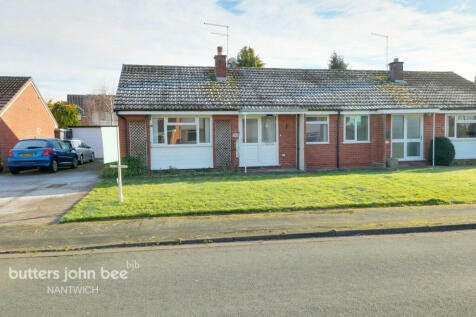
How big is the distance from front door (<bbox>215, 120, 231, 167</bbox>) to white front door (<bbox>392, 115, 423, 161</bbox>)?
8103mm

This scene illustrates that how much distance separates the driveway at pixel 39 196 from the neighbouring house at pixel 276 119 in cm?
310

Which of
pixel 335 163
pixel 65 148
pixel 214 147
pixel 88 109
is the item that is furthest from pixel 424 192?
pixel 88 109

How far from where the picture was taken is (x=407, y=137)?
17.0 m

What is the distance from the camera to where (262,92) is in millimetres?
16828

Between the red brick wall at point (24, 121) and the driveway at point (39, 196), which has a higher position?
the red brick wall at point (24, 121)

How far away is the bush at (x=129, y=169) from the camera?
13633 millimetres

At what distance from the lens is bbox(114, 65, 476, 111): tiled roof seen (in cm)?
1524

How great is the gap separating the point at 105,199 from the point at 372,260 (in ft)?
22.5

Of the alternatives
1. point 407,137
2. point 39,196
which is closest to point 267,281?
point 39,196

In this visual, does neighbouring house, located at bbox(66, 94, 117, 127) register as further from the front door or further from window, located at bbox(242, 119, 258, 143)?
window, located at bbox(242, 119, 258, 143)

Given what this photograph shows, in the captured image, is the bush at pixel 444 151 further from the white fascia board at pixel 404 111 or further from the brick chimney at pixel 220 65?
the brick chimney at pixel 220 65

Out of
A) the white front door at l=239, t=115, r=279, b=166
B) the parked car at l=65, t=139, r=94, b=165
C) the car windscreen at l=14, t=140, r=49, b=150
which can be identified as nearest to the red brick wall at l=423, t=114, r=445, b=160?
the white front door at l=239, t=115, r=279, b=166

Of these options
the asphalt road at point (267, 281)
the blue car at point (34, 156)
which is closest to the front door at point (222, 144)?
the blue car at point (34, 156)

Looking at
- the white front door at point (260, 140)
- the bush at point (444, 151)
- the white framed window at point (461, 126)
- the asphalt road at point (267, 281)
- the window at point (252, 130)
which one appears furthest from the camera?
the white framed window at point (461, 126)
